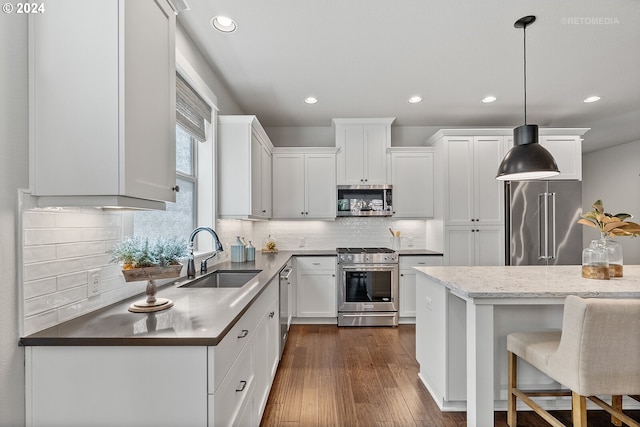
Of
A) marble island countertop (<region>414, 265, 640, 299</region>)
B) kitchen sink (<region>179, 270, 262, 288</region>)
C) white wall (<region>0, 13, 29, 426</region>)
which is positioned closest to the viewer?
white wall (<region>0, 13, 29, 426</region>)

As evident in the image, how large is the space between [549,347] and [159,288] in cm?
222

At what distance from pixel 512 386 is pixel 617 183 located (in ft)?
18.5

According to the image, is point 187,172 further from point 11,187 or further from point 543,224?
point 543,224

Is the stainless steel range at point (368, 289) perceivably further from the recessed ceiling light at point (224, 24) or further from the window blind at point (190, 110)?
the recessed ceiling light at point (224, 24)

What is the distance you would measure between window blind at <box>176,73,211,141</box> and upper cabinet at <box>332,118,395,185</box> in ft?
6.41

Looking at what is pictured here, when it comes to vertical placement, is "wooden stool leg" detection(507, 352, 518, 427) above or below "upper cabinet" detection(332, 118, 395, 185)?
below

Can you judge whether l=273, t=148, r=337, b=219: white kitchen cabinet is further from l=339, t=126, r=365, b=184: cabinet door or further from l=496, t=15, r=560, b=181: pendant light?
l=496, t=15, r=560, b=181: pendant light

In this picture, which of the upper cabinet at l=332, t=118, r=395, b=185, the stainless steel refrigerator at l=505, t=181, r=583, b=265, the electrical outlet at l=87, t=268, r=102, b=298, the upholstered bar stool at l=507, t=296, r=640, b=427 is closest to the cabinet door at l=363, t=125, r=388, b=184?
the upper cabinet at l=332, t=118, r=395, b=185

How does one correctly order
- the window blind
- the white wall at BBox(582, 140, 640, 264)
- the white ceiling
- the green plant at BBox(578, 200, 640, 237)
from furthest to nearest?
the white wall at BBox(582, 140, 640, 264) → the window blind → the white ceiling → the green plant at BBox(578, 200, 640, 237)

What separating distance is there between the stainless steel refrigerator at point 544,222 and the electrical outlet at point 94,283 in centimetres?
415

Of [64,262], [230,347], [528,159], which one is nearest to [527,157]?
[528,159]

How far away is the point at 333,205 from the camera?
4.30 m

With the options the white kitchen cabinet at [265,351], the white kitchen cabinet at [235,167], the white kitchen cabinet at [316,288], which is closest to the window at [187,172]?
the white kitchen cabinet at [235,167]

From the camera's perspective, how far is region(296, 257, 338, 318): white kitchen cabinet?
4.00 metres
